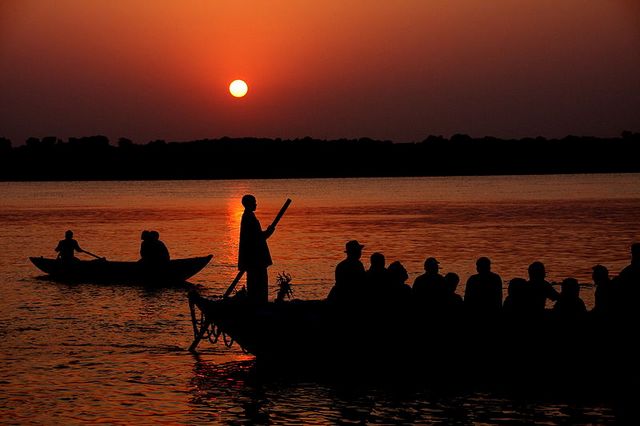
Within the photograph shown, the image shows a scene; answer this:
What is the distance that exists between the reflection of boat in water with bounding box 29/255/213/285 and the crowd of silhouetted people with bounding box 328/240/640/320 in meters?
15.8

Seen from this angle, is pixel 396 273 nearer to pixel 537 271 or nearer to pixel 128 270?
pixel 537 271

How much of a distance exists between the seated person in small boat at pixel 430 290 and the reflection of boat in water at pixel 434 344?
24 cm

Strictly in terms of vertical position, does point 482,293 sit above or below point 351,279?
below

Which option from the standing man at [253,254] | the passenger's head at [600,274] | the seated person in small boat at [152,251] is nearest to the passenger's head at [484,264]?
the passenger's head at [600,274]

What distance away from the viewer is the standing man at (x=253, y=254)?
1900cm

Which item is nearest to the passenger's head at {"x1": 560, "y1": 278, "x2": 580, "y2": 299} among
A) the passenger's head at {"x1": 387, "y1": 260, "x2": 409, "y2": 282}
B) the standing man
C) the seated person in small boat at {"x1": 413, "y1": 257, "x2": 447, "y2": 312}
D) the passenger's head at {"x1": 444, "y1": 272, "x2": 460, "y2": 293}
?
the passenger's head at {"x1": 444, "y1": 272, "x2": 460, "y2": 293}

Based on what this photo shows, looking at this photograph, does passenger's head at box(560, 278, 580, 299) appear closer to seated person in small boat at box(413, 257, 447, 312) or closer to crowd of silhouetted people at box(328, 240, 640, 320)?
crowd of silhouetted people at box(328, 240, 640, 320)

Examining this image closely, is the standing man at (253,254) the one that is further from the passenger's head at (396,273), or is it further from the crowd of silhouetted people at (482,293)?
the passenger's head at (396,273)

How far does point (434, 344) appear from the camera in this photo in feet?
58.7

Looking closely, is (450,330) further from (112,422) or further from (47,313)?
(47,313)

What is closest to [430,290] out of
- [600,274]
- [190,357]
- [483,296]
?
[483,296]

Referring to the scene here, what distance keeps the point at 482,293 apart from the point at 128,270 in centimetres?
1808

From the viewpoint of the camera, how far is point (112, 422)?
613 inches

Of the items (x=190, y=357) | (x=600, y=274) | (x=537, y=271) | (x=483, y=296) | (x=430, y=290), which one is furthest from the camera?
(x=190, y=357)
